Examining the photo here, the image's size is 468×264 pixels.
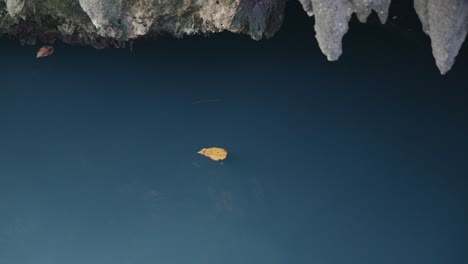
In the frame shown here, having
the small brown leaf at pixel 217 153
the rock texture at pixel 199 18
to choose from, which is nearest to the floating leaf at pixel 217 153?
the small brown leaf at pixel 217 153

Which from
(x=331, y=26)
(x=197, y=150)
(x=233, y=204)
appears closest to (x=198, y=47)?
(x=197, y=150)

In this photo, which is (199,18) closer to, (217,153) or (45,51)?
(217,153)

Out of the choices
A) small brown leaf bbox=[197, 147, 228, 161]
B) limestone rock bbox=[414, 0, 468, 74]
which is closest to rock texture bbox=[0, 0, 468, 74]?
limestone rock bbox=[414, 0, 468, 74]

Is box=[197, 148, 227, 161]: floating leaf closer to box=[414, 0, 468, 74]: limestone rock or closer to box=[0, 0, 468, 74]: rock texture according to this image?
box=[0, 0, 468, 74]: rock texture

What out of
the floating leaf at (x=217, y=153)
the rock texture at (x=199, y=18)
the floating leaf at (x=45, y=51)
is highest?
the rock texture at (x=199, y=18)

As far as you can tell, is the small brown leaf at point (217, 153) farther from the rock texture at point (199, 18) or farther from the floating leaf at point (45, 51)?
the floating leaf at point (45, 51)
